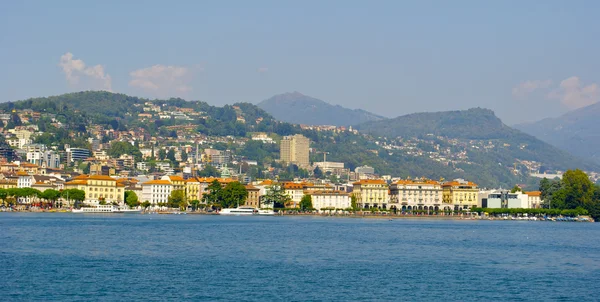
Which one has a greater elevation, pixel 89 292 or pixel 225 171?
pixel 225 171

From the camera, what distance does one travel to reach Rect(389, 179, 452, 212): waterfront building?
5866 inches

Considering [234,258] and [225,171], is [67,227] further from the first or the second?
[225,171]

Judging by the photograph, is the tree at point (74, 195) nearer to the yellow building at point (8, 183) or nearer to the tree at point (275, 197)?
the yellow building at point (8, 183)

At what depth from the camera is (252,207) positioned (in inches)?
5300

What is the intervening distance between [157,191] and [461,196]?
43.3 metres

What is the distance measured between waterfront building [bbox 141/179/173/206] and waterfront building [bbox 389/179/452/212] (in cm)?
3160

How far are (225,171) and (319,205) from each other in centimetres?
5146

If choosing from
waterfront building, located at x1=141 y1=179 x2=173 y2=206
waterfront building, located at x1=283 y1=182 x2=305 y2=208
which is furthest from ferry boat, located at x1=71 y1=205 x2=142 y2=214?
waterfront building, located at x1=283 y1=182 x2=305 y2=208

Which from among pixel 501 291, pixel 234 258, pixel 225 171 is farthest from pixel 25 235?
pixel 225 171

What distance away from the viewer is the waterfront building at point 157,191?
143500mm

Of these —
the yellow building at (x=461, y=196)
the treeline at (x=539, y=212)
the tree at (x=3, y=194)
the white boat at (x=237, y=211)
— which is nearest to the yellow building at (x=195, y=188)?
the white boat at (x=237, y=211)

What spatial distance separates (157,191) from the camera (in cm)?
14425

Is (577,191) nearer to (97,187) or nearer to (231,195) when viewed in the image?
(231,195)

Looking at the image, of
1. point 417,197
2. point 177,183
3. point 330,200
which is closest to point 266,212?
point 330,200
